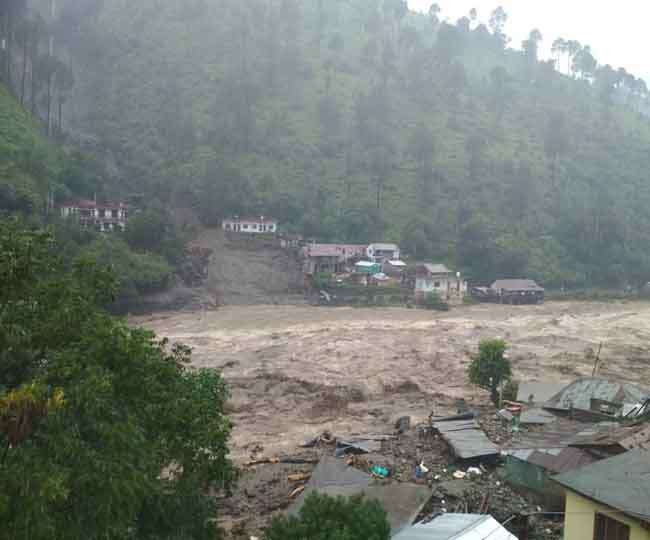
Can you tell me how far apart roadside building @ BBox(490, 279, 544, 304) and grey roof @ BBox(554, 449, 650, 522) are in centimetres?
4589

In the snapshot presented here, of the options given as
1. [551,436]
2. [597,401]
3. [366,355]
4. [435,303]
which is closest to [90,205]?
[435,303]

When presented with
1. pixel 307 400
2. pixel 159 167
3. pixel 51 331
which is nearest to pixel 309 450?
pixel 307 400

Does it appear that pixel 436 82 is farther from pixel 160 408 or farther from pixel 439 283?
pixel 160 408

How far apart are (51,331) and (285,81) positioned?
286ft

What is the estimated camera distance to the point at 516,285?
53.9 meters

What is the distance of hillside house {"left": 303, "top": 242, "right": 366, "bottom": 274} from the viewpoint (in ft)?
177

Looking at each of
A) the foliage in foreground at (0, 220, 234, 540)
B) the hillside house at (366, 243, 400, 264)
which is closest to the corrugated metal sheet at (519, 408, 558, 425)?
the foliage in foreground at (0, 220, 234, 540)

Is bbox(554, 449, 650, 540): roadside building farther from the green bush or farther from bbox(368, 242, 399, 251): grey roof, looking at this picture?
bbox(368, 242, 399, 251): grey roof

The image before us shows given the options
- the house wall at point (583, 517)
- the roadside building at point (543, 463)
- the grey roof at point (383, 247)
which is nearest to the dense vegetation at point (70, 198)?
the grey roof at point (383, 247)

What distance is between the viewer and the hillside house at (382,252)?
57.5 metres

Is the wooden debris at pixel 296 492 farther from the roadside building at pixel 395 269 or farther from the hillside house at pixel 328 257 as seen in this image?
the roadside building at pixel 395 269

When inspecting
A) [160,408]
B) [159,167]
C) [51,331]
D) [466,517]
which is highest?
[159,167]

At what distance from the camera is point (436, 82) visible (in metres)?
97.3

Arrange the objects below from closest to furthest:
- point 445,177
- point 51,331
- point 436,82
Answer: point 51,331
point 445,177
point 436,82
